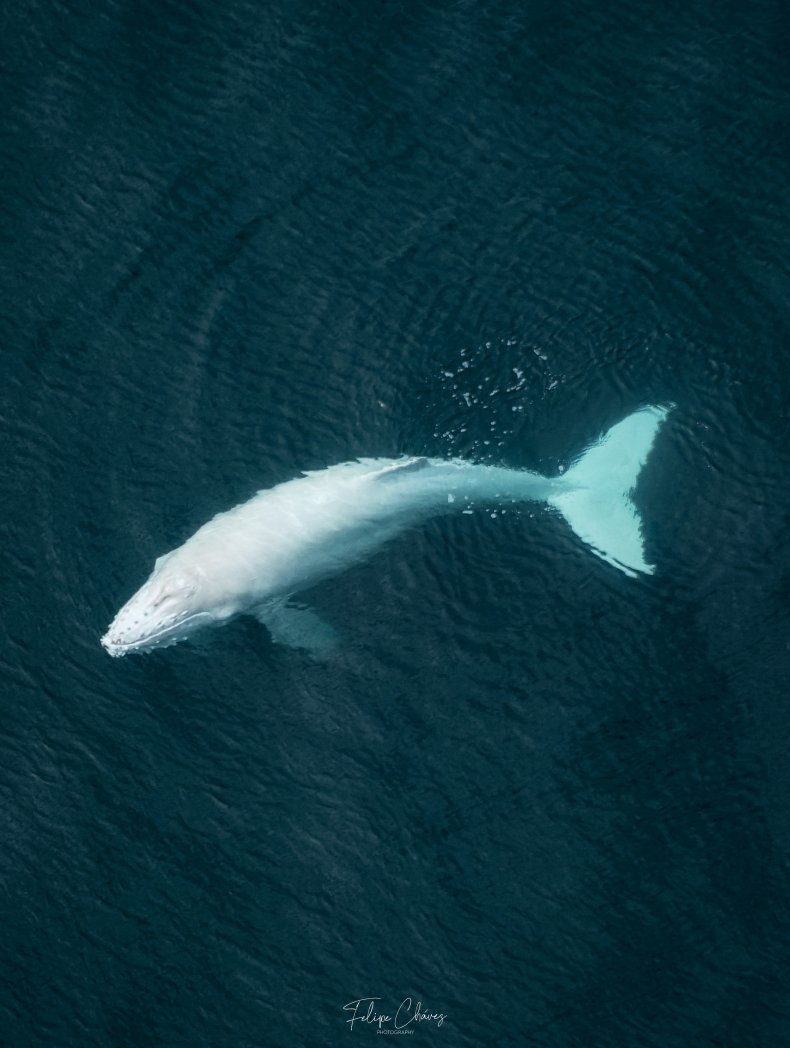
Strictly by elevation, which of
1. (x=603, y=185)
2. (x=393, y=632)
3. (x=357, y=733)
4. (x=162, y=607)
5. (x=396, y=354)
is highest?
(x=603, y=185)

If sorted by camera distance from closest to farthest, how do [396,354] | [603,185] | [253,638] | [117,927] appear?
[117,927] < [253,638] < [396,354] < [603,185]

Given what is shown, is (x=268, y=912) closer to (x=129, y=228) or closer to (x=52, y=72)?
(x=129, y=228)

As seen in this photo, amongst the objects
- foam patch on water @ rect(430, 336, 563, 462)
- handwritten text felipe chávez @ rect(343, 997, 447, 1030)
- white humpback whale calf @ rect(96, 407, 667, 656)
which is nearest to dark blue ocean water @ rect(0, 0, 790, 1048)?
foam patch on water @ rect(430, 336, 563, 462)

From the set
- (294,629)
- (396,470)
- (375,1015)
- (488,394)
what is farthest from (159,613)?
(488,394)

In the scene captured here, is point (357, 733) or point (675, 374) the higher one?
point (675, 374)

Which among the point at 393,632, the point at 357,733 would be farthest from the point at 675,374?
the point at 357,733

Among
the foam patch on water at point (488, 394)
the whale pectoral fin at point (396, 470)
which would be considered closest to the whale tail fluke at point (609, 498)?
the foam patch on water at point (488, 394)

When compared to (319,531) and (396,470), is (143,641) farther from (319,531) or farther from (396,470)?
(396,470)
